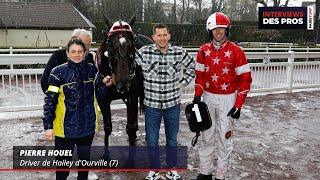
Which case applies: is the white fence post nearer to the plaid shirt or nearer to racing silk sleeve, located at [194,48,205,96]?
racing silk sleeve, located at [194,48,205,96]

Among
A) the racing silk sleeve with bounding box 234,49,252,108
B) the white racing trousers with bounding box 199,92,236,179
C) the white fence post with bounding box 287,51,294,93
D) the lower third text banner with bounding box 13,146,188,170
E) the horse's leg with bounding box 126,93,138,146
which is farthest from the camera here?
the white fence post with bounding box 287,51,294,93

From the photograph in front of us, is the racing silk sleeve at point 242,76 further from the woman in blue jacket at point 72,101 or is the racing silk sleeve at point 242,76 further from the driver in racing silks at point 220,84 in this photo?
the woman in blue jacket at point 72,101

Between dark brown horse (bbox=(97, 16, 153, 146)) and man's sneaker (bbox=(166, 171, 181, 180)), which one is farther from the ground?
dark brown horse (bbox=(97, 16, 153, 146))

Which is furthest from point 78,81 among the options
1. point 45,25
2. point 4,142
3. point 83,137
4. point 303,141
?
point 45,25

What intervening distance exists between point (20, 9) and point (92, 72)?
39525 mm

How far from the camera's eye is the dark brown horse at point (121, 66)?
4117 millimetres

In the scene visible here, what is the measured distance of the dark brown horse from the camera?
4.12 metres

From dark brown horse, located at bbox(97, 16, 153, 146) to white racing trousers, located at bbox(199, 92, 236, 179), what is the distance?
95 centimetres

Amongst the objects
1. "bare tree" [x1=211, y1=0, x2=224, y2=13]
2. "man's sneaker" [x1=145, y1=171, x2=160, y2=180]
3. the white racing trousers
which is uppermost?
"bare tree" [x1=211, y1=0, x2=224, y2=13]

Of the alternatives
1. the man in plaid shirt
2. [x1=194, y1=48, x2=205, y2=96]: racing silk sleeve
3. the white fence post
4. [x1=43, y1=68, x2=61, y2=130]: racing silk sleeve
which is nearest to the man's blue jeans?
the man in plaid shirt

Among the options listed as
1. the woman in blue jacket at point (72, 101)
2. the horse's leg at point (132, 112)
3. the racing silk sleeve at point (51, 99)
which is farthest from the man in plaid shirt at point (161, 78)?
the racing silk sleeve at point (51, 99)

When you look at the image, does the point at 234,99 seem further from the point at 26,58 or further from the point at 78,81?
the point at 26,58

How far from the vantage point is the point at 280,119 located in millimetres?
8242

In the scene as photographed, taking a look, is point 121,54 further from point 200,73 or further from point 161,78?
point 200,73
